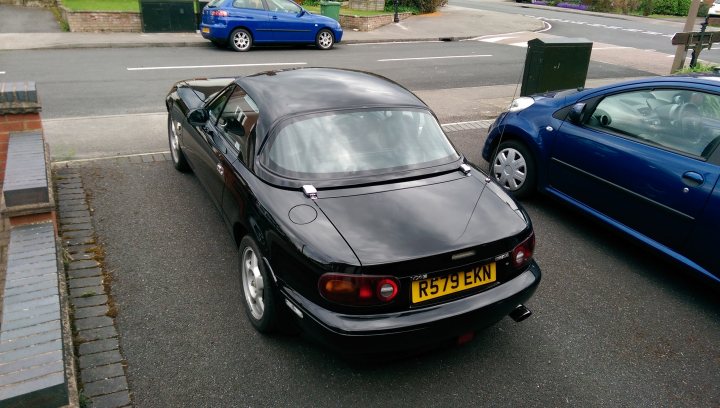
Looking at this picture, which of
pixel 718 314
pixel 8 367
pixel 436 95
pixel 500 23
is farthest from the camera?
pixel 500 23

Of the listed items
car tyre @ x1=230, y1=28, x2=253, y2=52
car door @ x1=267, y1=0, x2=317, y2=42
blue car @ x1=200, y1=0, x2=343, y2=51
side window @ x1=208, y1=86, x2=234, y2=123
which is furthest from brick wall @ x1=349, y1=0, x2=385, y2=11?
side window @ x1=208, y1=86, x2=234, y2=123

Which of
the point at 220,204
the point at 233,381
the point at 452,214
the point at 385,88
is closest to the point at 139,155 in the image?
the point at 220,204

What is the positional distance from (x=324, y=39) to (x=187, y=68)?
16.7ft

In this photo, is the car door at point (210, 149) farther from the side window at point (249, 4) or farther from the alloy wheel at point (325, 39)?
the alloy wheel at point (325, 39)

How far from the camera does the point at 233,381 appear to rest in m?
3.14

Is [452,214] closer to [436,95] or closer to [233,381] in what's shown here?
[233,381]

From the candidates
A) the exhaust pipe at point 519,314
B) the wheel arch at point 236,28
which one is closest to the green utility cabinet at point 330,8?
the wheel arch at point 236,28

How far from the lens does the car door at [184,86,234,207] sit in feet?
14.0

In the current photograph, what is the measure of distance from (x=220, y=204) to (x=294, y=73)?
1.25 metres

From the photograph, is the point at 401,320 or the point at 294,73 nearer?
the point at 401,320

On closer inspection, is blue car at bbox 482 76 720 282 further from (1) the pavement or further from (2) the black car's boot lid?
(1) the pavement

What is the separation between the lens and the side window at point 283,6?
1495 centimetres

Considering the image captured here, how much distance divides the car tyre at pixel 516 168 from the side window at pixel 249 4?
10819mm

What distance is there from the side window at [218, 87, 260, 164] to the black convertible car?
0.6 inches
